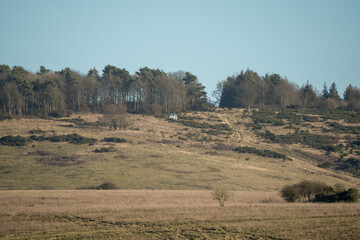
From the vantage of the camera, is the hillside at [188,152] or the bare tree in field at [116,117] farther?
the bare tree in field at [116,117]

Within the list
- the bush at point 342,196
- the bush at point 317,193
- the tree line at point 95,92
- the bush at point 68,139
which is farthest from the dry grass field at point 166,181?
the tree line at point 95,92

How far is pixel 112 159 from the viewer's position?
77625 mm

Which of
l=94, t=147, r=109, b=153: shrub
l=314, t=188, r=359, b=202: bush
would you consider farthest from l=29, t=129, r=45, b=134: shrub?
l=314, t=188, r=359, b=202: bush

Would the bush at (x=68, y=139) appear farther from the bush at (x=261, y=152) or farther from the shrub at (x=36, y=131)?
the bush at (x=261, y=152)

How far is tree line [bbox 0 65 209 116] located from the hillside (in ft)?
25.7

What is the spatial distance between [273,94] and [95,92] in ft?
208

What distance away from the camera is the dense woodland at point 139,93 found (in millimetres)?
110756

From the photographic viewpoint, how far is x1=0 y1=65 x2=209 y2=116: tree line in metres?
109

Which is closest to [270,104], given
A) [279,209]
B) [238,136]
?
[238,136]

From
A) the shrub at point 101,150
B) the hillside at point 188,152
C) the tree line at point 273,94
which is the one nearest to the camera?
the hillside at point 188,152

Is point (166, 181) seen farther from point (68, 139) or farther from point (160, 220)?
point (160, 220)

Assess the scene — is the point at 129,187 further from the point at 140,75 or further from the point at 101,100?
the point at 140,75

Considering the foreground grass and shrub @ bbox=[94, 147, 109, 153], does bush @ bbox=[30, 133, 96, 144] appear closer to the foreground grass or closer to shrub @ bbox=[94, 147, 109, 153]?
shrub @ bbox=[94, 147, 109, 153]

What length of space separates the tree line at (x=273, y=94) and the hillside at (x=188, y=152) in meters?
11.9
